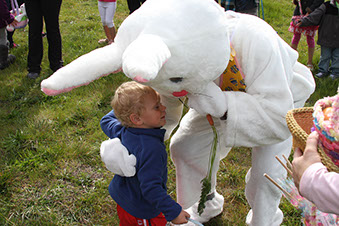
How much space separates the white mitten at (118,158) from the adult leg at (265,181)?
72 centimetres

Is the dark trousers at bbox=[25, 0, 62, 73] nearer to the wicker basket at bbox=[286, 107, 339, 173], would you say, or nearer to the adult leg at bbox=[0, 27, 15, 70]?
the adult leg at bbox=[0, 27, 15, 70]

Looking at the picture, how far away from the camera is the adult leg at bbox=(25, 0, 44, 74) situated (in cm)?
410

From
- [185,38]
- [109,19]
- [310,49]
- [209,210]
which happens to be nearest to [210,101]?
[185,38]

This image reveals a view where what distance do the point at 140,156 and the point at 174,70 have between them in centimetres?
56

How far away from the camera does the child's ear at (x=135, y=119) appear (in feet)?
5.91

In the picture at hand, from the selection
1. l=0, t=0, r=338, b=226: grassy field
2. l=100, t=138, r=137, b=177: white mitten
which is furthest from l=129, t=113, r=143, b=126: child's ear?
l=0, t=0, r=338, b=226: grassy field

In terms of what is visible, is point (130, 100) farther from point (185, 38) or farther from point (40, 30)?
point (40, 30)

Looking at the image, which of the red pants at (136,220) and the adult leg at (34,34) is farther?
the adult leg at (34,34)

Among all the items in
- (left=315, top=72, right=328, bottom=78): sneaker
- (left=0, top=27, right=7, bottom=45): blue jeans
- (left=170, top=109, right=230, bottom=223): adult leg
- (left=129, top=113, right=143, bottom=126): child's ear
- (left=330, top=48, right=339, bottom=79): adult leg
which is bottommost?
(left=315, top=72, right=328, bottom=78): sneaker

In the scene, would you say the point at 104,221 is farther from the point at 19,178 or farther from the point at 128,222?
the point at 19,178

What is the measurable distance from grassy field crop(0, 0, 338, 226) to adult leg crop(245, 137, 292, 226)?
19.0 inches

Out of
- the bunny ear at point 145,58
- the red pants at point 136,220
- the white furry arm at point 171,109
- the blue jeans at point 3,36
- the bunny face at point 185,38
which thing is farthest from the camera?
the blue jeans at point 3,36

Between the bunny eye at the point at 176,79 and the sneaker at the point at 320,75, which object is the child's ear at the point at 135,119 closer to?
the bunny eye at the point at 176,79

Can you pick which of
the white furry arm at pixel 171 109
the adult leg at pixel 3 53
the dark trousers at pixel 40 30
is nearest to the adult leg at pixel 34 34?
the dark trousers at pixel 40 30
